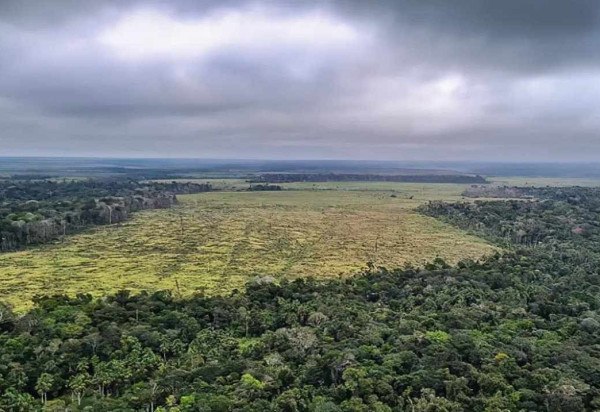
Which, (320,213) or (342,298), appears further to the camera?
(320,213)

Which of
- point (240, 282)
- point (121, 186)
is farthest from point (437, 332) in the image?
point (121, 186)

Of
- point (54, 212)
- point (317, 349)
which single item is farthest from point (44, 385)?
point (54, 212)

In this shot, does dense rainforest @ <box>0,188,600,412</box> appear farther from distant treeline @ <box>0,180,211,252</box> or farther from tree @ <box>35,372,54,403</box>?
distant treeline @ <box>0,180,211,252</box>

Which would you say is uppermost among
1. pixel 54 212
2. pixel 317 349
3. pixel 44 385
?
pixel 54 212

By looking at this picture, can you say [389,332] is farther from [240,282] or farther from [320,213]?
[320,213]

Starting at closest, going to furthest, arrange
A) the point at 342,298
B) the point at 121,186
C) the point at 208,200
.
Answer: the point at 342,298 < the point at 208,200 < the point at 121,186

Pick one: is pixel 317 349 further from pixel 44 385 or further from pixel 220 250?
pixel 220 250

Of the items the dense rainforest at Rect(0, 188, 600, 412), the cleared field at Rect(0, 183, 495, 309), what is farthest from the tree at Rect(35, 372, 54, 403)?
the cleared field at Rect(0, 183, 495, 309)

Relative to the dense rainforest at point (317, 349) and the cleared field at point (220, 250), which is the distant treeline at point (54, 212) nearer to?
the cleared field at point (220, 250)
